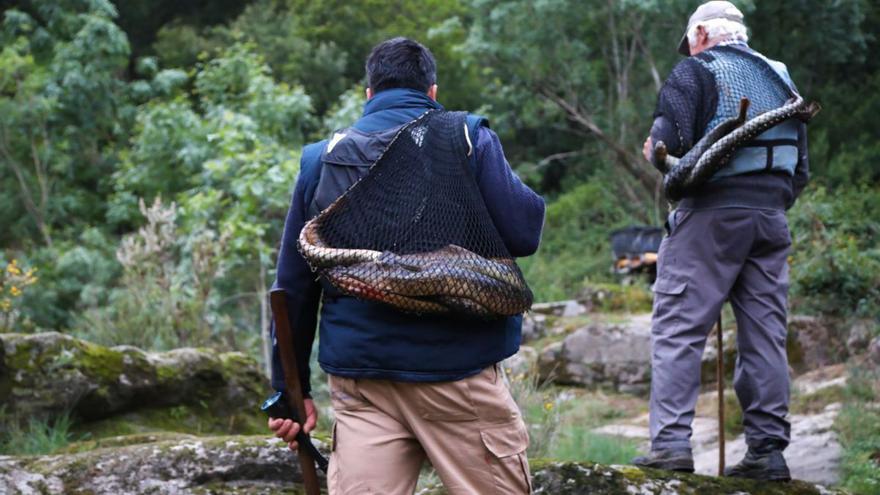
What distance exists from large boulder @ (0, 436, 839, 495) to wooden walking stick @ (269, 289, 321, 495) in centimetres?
72

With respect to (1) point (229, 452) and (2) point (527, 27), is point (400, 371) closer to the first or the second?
(1) point (229, 452)

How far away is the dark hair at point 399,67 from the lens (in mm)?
3012

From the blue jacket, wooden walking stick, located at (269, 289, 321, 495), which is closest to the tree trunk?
wooden walking stick, located at (269, 289, 321, 495)

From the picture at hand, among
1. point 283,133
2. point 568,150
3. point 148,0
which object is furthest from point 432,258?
point 148,0

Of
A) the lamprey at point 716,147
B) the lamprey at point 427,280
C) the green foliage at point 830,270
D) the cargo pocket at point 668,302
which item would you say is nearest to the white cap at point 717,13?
the lamprey at point 716,147

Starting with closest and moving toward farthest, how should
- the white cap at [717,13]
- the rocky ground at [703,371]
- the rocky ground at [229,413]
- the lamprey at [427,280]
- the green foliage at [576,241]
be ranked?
the lamprey at [427,280] < the rocky ground at [229,413] < the white cap at [717,13] < the rocky ground at [703,371] < the green foliage at [576,241]

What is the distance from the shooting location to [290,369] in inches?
117

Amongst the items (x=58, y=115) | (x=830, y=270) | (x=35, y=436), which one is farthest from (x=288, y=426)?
(x=58, y=115)

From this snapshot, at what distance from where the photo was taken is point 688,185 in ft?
13.0

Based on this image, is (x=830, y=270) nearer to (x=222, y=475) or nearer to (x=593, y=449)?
(x=593, y=449)

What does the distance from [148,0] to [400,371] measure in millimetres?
21458

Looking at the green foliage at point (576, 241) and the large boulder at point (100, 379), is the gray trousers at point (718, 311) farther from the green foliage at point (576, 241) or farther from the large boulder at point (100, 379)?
the green foliage at point (576, 241)

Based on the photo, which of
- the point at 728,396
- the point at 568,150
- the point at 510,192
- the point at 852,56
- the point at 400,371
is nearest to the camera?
the point at 400,371

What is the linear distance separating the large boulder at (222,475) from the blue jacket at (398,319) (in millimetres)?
978
